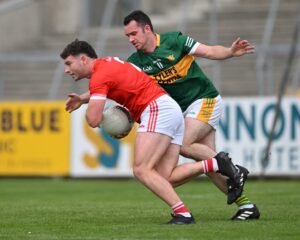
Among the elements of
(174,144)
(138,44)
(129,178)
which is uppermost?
(138,44)

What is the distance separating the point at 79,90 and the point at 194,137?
35.0ft

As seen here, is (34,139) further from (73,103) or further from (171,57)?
(73,103)

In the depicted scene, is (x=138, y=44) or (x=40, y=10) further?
(x=40, y=10)

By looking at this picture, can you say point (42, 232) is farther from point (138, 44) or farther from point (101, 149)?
point (101, 149)

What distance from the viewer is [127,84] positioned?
10.3m

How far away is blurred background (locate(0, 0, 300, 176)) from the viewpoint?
21109mm

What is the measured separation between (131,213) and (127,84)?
2.23 meters

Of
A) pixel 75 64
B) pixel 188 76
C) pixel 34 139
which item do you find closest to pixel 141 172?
pixel 75 64

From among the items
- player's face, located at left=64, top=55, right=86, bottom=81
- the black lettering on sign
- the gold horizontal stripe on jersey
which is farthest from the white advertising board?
player's face, located at left=64, top=55, right=86, bottom=81

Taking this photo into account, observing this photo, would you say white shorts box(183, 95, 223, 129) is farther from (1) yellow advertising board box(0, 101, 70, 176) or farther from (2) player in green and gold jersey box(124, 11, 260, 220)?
(1) yellow advertising board box(0, 101, 70, 176)

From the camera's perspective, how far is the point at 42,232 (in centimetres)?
995

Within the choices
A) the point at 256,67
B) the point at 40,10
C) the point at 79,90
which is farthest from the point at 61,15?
the point at 256,67

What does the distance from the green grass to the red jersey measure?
1177mm

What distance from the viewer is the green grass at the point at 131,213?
31.6 feet
